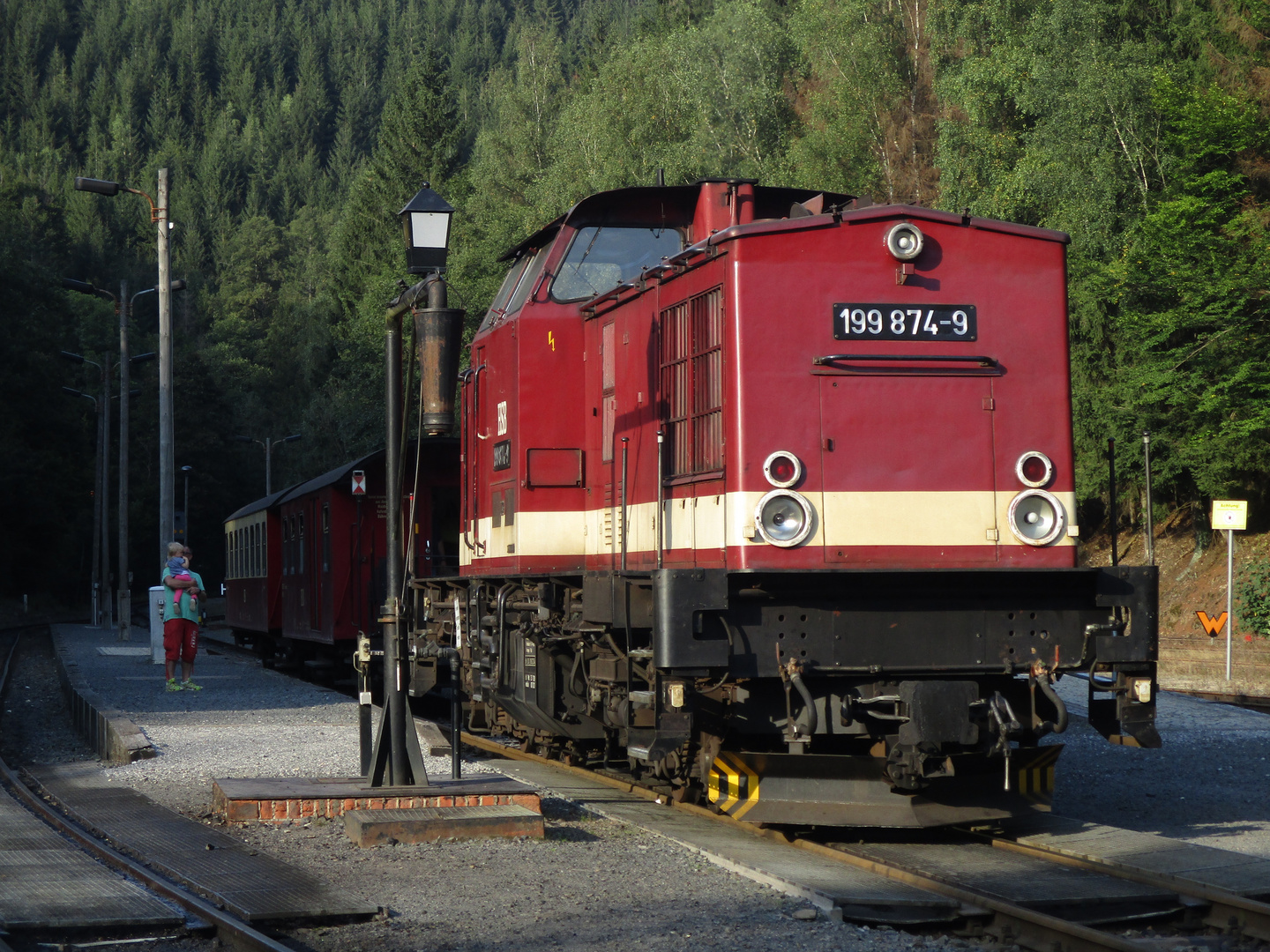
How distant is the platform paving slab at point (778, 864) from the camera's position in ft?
19.2

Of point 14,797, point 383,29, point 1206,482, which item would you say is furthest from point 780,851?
point 383,29

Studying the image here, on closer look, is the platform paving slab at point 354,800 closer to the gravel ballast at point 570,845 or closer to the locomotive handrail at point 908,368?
the gravel ballast at point 570,845

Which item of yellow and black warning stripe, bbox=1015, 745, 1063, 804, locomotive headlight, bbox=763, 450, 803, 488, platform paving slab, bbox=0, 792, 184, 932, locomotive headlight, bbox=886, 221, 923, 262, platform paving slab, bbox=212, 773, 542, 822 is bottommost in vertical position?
platform paving slab, bbox=0, 792, 184, 932

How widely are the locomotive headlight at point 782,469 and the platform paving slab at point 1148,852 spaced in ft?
7.82

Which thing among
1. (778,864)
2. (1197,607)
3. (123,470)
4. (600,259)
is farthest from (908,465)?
(123,470)

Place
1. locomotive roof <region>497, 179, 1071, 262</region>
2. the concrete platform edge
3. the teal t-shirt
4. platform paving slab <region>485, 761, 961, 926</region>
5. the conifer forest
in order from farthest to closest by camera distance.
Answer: the conifer forest < the teal t-shirt < the concrete platform edge < locomotive roof <region>497, 179, 1071, 262</region> < platform paving slab <region>485, 761, 961, 926</region>

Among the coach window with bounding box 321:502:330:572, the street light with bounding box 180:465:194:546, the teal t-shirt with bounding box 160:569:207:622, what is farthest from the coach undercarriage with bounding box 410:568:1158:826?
the street light with bounding box 180:465:194:546

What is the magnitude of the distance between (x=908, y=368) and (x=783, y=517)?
1.11 metres

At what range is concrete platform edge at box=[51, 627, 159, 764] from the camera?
10.8 m

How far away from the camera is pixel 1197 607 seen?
1051 inches

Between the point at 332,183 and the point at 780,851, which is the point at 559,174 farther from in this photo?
the point at 332,183

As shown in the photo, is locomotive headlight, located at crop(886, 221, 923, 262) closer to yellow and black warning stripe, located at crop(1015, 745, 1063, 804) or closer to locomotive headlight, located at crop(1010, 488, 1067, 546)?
locomotive headlight, located at crop(1010, 488, 1067, 546)

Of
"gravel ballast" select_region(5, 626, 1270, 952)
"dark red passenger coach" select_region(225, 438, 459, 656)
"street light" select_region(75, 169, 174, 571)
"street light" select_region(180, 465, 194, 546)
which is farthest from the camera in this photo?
"street light" select_region(180, 465, 194, 546)

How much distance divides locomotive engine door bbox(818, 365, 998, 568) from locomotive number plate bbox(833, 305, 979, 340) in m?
0.18
